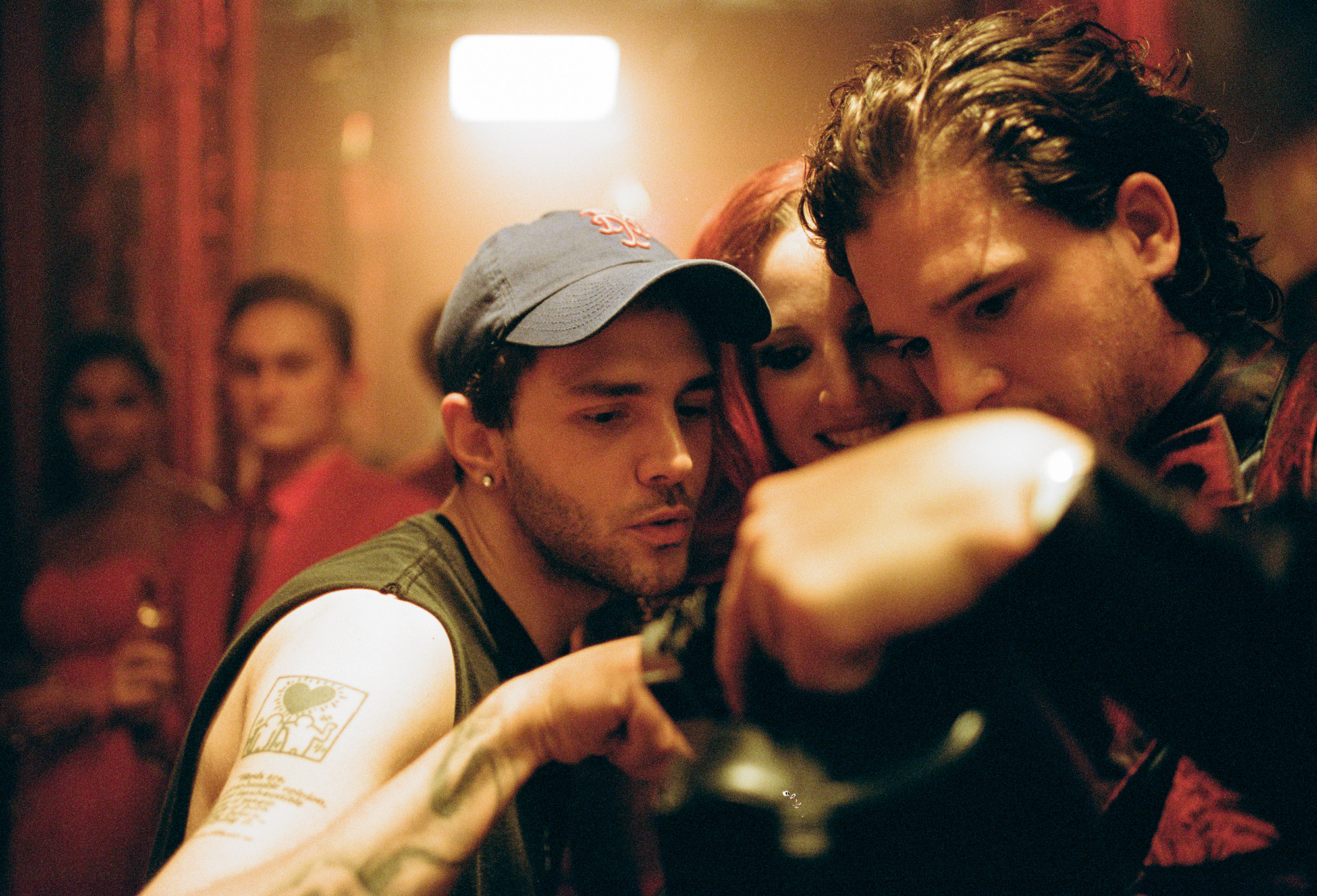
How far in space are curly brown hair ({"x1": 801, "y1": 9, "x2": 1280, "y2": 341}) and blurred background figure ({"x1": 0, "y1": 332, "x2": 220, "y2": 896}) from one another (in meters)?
1.89

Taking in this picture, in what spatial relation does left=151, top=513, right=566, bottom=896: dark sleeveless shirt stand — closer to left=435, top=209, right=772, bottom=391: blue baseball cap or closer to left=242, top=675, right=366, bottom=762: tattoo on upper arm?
left=242, top=675, right=366, bottom=762: tattoo on upper arm

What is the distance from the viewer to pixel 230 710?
0.96m

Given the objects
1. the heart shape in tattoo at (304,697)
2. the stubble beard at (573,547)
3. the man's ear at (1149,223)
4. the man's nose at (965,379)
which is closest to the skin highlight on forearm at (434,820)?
the heart shape in tattoo at (304,697)

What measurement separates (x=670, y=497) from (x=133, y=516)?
1.98 m

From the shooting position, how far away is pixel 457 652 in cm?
99

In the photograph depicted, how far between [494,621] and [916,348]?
70 centimetres

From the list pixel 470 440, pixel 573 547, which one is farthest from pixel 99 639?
pixel 573 547

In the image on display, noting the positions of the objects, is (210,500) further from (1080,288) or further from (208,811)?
(1080,288)

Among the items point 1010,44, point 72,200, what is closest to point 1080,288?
point 1010,44

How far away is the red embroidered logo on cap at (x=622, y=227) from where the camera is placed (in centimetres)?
131

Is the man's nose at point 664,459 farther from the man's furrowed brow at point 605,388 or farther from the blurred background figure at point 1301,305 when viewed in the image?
the blurred background figure at point 1301,305

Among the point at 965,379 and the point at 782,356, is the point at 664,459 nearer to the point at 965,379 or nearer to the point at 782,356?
the point at 782,356

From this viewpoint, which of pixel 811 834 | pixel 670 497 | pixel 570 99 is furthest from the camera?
pixel 570 99

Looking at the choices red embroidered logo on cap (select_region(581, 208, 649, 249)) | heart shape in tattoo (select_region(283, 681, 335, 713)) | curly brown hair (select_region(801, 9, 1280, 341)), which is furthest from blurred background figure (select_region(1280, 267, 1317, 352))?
heart shape in tattoo (select_region(283, 681, 335, 713))
